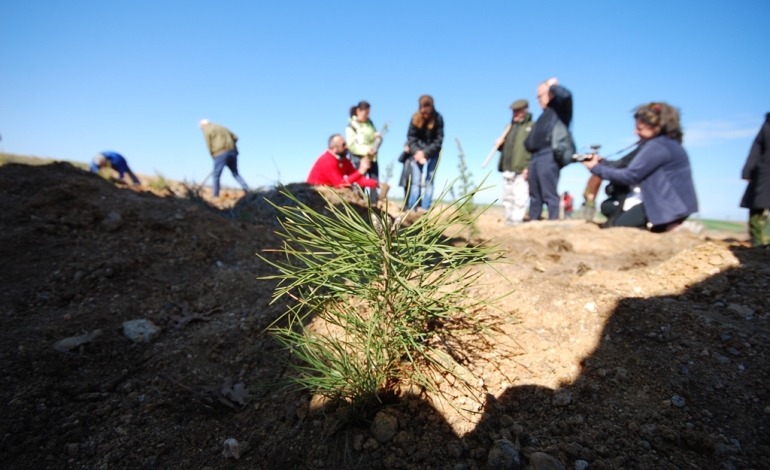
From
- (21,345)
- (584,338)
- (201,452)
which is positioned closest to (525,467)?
(584,338)

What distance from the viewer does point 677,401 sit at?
1.17 meters

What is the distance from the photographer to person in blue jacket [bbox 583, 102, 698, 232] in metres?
3.79

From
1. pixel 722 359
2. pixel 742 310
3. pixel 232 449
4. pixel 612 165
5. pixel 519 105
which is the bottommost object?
pixel 232 449

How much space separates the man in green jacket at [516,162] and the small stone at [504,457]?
180 inches

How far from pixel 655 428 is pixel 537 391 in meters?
0.34

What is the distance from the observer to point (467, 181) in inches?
124

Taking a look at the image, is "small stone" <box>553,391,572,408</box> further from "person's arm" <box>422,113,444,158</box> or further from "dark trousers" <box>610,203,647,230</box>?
"person's arm" <box>422,113,444,158</box>

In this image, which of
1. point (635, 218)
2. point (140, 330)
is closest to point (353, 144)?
point (635, 218)

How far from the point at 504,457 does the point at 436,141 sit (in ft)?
17.2

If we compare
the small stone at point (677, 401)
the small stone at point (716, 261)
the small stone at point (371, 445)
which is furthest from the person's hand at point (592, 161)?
the small stone at point (371, 445)

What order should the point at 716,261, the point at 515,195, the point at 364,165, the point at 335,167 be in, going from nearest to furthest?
the point at 716,261 → the point at 335,167 → the point at 515,195 → the point at 364,165

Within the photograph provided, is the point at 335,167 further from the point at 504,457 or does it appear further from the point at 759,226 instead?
the point at 759,226

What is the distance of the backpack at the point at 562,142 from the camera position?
4552 mm

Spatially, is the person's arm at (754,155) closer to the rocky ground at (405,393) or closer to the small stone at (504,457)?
the rocky ground at (405,393)
